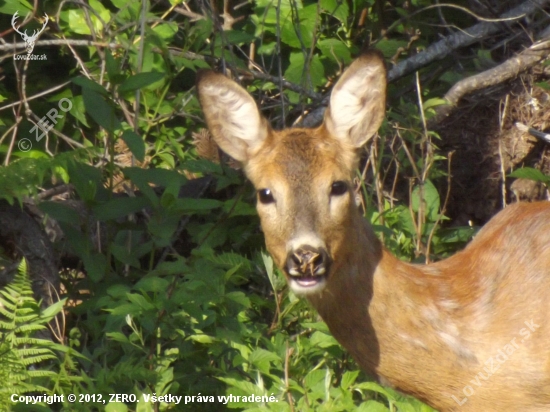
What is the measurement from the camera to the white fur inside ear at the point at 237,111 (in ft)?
13.6

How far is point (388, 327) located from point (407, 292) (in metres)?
0.17

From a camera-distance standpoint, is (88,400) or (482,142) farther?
(482,142)

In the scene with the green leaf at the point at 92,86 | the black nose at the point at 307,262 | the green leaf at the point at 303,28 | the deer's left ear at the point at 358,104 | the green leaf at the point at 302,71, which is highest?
the deer's left ear at the point at 358,104

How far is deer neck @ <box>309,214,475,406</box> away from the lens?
145 inches

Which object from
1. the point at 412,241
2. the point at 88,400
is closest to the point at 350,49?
the point at 412,241

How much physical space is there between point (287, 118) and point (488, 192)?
1.52 meters

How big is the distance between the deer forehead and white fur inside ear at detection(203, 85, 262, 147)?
91mm

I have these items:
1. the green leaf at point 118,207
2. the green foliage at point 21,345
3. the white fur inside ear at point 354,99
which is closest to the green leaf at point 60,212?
the green leaf at point 118,207

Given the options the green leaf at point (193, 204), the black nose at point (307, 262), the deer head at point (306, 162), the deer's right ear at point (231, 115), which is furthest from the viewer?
the green leaf at point (193, 204)

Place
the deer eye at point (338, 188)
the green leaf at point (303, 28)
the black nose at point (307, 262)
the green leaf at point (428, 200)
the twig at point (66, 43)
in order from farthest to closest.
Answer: the green leaf at point (303, 28)
the twig at point (66, 43)
the green leaf at point (428, 200)
the deer eye at point (338, 188)
the black nose at point (307, 262)

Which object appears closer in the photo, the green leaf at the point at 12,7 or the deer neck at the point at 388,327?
the deer neck at the point at 388,327

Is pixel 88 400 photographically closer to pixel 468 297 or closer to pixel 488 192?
pixel 468 297

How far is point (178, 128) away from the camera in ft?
19.2

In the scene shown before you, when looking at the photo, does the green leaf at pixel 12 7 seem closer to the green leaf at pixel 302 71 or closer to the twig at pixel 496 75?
the green leaf at pixel 302 71
